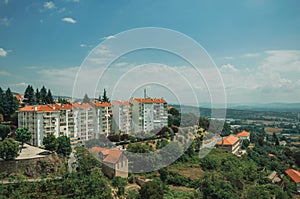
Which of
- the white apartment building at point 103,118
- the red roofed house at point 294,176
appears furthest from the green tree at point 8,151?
the red roofed house at point 294,176

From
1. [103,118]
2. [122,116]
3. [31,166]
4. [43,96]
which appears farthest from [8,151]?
[43,96]

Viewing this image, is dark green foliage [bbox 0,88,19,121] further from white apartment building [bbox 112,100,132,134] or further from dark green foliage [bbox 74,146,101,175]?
dark green foliage [bbox 74,146,101,175]

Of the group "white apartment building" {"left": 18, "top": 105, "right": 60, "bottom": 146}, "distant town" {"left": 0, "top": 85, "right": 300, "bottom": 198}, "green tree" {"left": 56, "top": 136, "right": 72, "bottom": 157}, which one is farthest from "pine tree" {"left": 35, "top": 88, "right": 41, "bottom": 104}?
"green tree" {"left": 56, "top": 136, "right": 72, "bottom": 157}

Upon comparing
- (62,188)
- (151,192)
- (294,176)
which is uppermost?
(62,188)

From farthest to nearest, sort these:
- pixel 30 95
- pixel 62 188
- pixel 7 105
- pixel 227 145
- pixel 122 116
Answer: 1. pixel 30 95
2. pixel 227 145
3. pixel 7 105
4. pixel 122 116
5. pixel 62 188

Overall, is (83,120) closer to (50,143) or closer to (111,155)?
(50,143)

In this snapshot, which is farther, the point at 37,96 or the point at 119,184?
the point at 37,96

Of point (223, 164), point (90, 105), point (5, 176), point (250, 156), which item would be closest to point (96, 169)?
point (5, 176)
